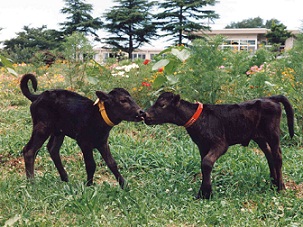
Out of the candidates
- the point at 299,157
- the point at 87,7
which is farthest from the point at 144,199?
the point at 87,7

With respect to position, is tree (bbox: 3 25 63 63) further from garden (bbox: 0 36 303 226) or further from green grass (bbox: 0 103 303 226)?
green grass (bbox: 0 103 303 226)

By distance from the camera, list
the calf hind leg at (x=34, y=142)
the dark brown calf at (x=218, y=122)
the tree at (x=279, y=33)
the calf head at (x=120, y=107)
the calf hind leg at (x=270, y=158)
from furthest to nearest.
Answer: the tree at (x=279, y=33)
the calf hind leg at (x=270, y=158)
the calf hind leg at (x=34, y=142)
the dark brown calf at (x=218, y=122)
the calf head at (x=120, y=107)

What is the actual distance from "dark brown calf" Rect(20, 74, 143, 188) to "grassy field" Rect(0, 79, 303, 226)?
0.31 metres

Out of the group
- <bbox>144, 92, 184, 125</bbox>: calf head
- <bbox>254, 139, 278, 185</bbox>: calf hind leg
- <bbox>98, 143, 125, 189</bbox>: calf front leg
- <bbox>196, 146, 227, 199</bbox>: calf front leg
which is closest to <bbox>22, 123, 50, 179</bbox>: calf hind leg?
<bbox>98, 143, 125, 189</bbox>: calf front leg

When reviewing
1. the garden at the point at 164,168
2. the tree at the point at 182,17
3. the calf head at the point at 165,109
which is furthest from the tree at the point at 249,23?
the calf head at the point at 165,109

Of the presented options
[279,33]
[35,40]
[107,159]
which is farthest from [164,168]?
[35,40]

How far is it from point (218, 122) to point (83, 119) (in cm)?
152

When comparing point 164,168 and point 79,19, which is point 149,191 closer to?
point 164,168

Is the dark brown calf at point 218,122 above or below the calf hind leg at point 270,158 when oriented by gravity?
above

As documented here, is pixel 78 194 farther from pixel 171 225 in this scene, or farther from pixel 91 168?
pixel 171 225

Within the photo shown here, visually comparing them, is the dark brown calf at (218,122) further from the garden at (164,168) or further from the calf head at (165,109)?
the garden at (164,168)

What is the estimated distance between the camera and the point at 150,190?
4977mm

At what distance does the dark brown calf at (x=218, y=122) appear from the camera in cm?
477

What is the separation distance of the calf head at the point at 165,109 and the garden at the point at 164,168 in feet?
0.95
